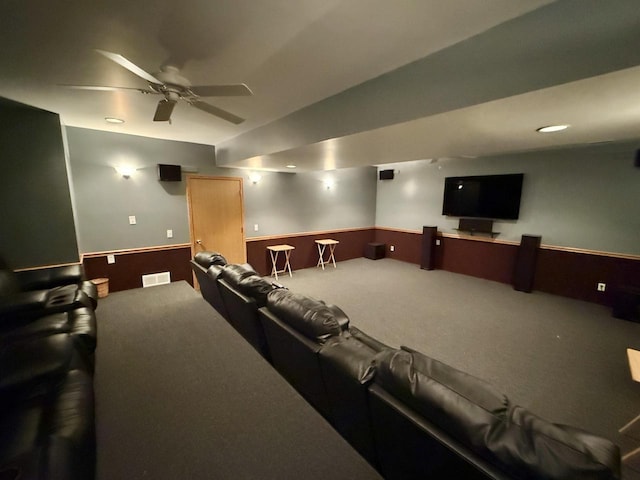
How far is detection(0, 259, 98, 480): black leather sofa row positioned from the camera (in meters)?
0.78

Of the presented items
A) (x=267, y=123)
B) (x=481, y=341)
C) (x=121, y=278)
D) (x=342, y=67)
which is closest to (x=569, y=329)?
(x=481, y=341)

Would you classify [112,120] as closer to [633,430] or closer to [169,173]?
[169,173]

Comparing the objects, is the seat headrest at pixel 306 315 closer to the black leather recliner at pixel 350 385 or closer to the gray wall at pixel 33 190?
the black leather recliner at pixel 350 385

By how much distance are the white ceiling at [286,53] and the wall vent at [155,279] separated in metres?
2.56

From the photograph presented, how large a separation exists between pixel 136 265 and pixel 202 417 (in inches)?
142

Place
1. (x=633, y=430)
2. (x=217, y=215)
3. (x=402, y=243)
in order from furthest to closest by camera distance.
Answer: (x=402, y=243)
(x=217, y=215)
(x=633, y=430)

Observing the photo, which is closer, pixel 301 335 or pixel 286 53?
pixel 301 335

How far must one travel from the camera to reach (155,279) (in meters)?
4.32

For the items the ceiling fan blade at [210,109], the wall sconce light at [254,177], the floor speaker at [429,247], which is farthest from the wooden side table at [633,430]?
the wall sconce light at [254,177]

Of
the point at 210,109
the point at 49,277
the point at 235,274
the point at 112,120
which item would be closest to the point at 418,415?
the point at 235,274

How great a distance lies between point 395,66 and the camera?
190 centimetres

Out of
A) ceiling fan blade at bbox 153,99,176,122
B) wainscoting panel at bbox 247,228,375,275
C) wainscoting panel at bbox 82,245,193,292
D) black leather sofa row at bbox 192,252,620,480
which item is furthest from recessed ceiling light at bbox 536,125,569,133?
wainscoting panel at bbox 82,245,193,292

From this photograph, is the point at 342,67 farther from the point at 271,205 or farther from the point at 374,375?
the point at 271,205

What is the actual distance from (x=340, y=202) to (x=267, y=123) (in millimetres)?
3592
